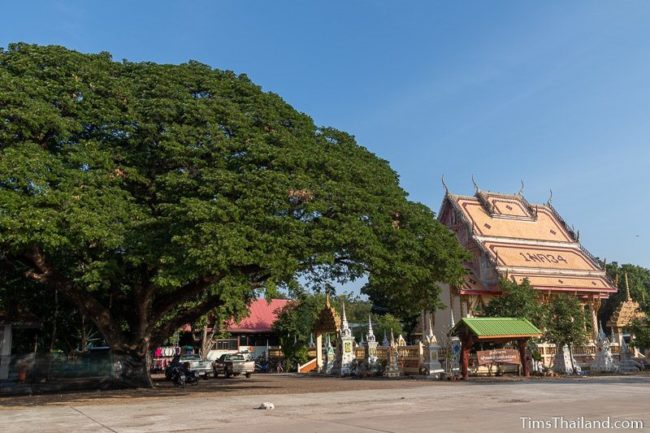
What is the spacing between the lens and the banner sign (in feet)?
80.1

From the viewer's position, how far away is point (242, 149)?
55.4 ft

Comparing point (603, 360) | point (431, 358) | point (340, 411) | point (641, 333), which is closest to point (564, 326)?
point (603, 360)

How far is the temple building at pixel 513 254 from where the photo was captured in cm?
3478

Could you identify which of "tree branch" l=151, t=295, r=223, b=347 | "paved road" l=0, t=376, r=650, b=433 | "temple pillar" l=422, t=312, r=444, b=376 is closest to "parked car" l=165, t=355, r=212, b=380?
"tree branch" l=151, t=295, r=223, b=347

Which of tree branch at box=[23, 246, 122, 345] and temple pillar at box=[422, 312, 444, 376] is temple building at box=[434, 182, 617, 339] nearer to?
temple pillar at box=[422, 312, 444, 376]

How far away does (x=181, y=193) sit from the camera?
53.7 ft

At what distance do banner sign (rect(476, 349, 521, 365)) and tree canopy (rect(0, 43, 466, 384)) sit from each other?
5.99 metres

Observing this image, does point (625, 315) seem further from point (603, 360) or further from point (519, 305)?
point (519, 305)

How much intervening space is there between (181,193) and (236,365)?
58.6 feet

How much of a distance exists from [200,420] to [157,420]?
0.88 m

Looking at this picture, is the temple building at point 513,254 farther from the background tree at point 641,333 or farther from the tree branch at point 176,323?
the tree branch at point 176,323

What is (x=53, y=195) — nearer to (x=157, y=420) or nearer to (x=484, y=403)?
(x=157, y=420)

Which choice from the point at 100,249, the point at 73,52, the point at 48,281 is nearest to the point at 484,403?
the point at 100,249

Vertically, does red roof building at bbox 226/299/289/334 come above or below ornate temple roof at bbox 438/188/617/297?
below
